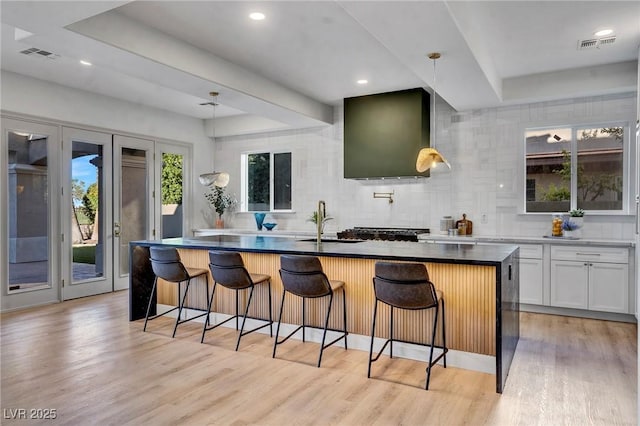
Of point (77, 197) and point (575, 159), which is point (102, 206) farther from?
point (575, 159)

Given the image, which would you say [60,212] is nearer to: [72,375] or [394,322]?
[72,375]

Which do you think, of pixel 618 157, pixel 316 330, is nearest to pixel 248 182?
pixel 316 330

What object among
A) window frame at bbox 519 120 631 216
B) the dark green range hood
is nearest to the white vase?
window frame at bbox 519 120 631 216

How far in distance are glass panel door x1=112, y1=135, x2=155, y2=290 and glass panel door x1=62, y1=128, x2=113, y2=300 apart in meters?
0.12

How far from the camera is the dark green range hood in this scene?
5.93m

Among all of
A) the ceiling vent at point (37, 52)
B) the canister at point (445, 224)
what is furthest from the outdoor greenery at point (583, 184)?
the ceiling vent at point (37, 52)

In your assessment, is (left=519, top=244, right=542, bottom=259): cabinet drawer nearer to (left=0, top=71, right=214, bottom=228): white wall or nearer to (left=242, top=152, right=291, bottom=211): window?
(left=242, top=152, right=291, bottom=211): window

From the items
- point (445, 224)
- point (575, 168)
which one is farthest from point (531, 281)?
point (575, 168)

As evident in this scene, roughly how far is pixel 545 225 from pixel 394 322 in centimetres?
309

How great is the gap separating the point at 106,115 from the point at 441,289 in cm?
544

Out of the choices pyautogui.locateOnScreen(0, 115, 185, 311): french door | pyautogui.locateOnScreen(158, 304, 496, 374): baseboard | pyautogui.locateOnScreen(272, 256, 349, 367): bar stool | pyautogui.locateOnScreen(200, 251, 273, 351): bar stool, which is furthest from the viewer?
pyautogui.locateOnScreen(0, 115, 185, 311): french door

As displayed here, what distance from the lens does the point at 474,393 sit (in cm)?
289

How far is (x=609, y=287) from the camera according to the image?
4.75 metres

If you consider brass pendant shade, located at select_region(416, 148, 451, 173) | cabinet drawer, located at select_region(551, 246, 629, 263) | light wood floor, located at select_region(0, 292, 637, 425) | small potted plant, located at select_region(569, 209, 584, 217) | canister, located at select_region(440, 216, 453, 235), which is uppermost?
brass pendant shade, located at select_region(416, 148, 451, 173)
